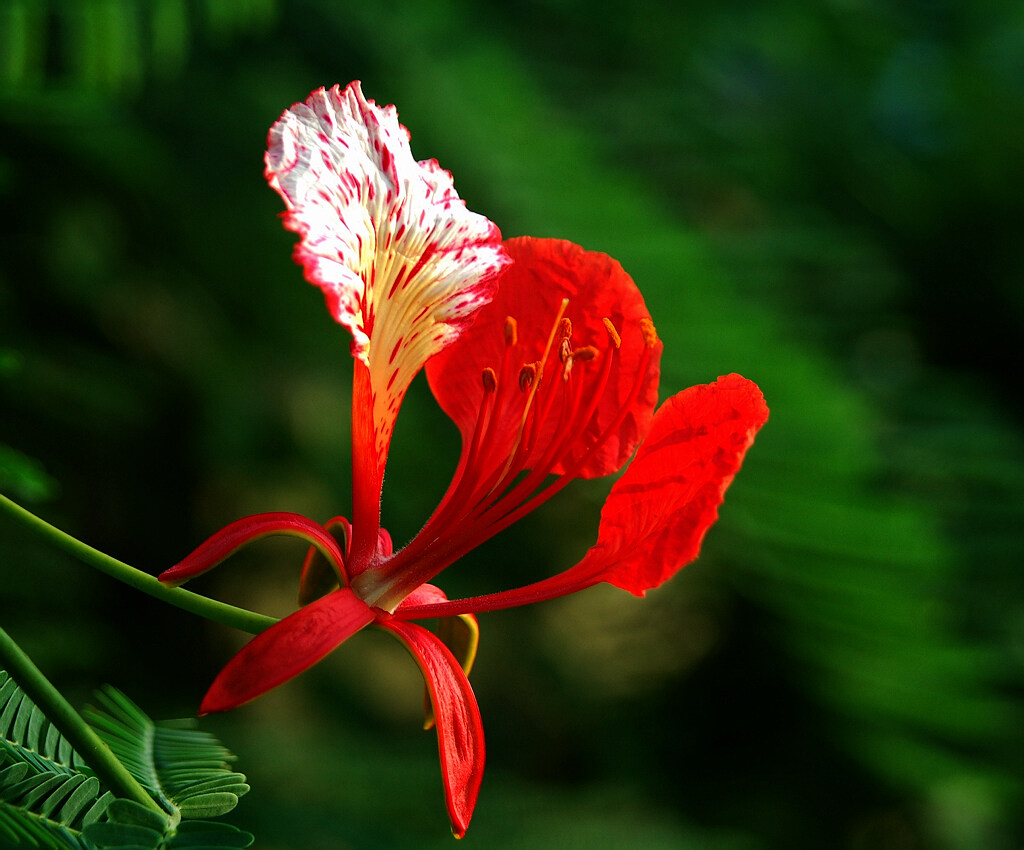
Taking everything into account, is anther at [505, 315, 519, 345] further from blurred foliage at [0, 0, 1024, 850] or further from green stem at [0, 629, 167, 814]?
blurred foliage at [0, 0, 1024, 850]

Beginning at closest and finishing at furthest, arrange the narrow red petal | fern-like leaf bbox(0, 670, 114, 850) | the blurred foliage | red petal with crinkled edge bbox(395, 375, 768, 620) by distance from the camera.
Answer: fern-like leaf bbox(0, 670, 114, 850), the narrow red petal, red petal with crinkled edge bbox(395, 375, 768, 620), the blurred foliage

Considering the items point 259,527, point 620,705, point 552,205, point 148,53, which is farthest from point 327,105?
point 620,705

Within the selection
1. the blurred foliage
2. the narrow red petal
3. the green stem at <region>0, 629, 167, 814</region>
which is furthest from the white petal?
the blurred foliage

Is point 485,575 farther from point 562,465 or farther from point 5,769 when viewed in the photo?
point 5,769

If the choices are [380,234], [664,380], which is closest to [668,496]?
[380,234]

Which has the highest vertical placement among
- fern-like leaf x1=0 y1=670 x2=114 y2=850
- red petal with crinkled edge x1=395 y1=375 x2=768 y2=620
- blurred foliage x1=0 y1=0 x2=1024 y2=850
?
blurred foliage x1=0 y1=0 x2=1024 y2=850

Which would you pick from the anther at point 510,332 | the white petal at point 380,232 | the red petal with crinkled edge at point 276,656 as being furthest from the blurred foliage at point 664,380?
the red petal with crinkled edge at point 276,656
